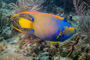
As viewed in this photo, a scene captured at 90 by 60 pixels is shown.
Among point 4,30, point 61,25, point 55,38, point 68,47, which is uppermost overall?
point 61,25

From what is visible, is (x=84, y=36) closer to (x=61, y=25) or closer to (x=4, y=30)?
(x=61, y=25)

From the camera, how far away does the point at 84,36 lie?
279cm

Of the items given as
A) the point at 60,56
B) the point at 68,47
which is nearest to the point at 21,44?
the point at 60,56

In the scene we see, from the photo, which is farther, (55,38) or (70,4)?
(70,4)

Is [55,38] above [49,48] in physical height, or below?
above

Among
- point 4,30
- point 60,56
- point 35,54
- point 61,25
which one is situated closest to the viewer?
point 61,25

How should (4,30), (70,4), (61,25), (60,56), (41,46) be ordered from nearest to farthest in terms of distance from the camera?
(61,25) → (60,56) → (41,46) → (4,30) → (70,4)

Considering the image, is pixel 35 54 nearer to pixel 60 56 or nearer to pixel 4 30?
pixel 60 56

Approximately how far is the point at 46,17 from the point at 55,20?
0.15 meters

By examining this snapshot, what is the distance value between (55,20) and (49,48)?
1360mm

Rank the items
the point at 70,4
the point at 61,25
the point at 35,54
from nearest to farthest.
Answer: the point at 61,25, the point at 35,54, the point at 70,4

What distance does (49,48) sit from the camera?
2.50 meters

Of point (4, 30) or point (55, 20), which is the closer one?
point (55, 20)

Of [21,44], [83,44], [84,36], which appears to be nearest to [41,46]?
[21,44]
